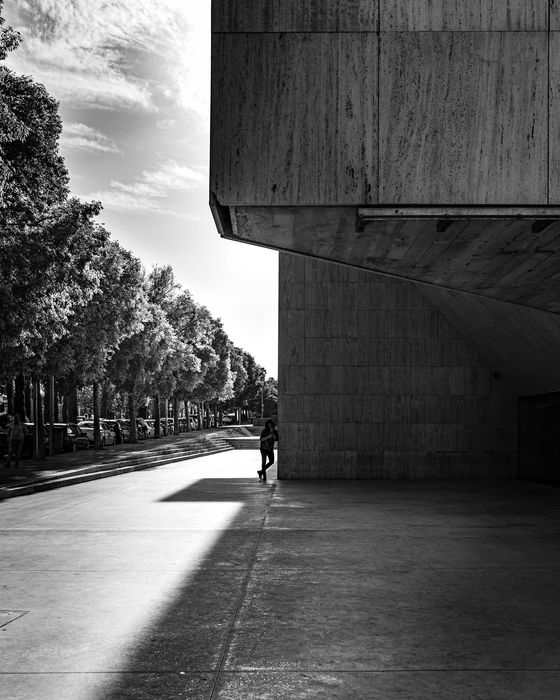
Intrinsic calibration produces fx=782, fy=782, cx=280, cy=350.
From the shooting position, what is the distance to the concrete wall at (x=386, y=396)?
809 inches

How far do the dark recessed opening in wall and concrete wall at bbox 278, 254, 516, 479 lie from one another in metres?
0.27

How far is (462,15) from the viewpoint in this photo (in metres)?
8.28

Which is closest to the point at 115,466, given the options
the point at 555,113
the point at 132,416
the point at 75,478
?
the point at 75,478

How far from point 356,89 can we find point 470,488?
12.2 metres

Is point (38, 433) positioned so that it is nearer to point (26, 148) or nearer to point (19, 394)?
point (19, 394)

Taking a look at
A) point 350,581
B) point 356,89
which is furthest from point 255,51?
point 350,581

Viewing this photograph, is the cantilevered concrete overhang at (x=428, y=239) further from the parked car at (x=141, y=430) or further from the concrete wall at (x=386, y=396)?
the parked car at (x=141, y=430)

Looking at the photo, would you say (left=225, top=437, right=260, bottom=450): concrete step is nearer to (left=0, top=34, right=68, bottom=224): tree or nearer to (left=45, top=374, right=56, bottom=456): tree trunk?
(left=45, top=374, right=56, bottom=456): tree trunk

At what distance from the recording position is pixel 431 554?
9.34 m

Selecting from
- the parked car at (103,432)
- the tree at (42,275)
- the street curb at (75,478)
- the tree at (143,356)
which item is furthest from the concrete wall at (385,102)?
the parked car at (103,432)

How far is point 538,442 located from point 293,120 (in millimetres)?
14913

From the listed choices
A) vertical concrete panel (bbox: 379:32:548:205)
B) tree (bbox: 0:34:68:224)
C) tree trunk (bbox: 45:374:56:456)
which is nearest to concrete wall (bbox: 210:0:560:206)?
vertical concrete panel (bbox: 379:32:548:205)

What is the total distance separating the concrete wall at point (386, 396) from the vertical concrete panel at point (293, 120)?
12827mm

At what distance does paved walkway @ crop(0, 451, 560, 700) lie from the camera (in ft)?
16.0
